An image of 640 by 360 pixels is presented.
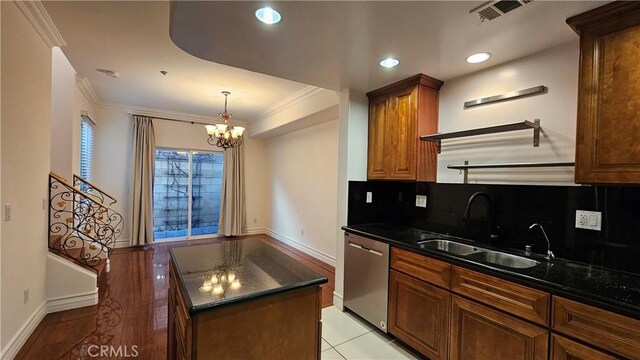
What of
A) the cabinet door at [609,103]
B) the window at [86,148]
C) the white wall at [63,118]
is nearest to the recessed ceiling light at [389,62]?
the cabinet door at [609,103]

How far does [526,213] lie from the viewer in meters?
2.15

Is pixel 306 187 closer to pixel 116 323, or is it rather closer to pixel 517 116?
pixel 116 323

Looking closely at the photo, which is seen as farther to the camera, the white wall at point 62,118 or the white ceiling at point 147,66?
the white wall at point 62,118

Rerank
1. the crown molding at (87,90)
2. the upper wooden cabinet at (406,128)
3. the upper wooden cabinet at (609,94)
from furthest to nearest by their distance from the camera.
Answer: the crown molding at (87,90)
the upper wooden cabinet at (406,128)
the upper wooden cabinet at (609,94)

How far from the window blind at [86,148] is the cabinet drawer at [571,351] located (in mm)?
5926

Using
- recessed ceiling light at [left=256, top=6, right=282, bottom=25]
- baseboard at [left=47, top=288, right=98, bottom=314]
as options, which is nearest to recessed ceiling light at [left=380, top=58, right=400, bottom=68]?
recessed ceiling light at [left=256, top=6, right=282, bottom=25]

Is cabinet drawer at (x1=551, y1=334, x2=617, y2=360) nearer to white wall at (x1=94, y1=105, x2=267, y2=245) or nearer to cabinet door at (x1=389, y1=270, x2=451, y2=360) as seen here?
cabinet door at (x1=389, y1=270, x2=451, y2=360)

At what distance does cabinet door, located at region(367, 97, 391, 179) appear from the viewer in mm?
2951

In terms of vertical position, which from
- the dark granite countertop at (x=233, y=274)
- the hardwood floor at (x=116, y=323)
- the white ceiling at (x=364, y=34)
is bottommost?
the hardwood floor at (x=116, y=323)

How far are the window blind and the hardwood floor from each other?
188 cm

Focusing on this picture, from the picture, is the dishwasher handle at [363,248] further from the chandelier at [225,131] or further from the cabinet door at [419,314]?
the chandelier at [225,131]

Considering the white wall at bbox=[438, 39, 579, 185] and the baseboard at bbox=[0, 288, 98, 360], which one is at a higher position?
the white wall at bbox=[438, 39, 579, 185]

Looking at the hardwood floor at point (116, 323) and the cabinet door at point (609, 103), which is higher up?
the cabinet door at point (609, 103)

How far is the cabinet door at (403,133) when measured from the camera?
2.66 meters
